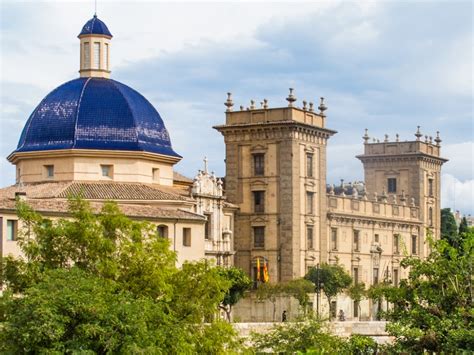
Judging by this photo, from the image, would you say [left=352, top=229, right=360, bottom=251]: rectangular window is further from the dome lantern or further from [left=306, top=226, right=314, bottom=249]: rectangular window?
the dome lantern

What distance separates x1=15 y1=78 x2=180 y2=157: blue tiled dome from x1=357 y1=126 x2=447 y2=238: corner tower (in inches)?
1242

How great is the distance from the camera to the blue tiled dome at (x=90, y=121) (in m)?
67.6

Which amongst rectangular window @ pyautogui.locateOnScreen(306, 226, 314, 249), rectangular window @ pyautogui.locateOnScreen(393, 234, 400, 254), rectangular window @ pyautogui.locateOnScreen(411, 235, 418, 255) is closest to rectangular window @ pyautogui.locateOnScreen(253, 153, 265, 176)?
rectangular window @ pyautogui.locateOnScreen(306, 226, 314, 249)

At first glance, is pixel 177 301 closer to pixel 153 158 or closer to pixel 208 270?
pixel 208 270

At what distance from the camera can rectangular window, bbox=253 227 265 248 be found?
78500mm

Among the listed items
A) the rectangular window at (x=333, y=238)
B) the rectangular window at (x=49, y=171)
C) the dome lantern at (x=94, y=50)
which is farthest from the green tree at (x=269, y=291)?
the dome lantern at (x=94, y=50)

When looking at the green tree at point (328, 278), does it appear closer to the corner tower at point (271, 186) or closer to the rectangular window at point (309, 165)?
the corner tower at point (271, 186)

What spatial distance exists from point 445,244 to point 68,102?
28.8 m

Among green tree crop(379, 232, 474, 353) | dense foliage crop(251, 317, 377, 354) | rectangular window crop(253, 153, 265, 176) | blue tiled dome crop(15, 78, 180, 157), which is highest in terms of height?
blue tiled dome crop(15, 78, 180, 157)

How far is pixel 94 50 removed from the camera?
233ft

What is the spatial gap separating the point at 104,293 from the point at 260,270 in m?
38.2

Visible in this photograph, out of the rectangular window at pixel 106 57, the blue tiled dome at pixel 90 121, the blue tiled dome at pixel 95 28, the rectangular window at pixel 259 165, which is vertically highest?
the blue tiled dome at pixel 95 28

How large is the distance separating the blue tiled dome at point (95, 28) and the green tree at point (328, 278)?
696 inches

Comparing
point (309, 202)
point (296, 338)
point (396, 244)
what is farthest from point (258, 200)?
point (296, 338)
